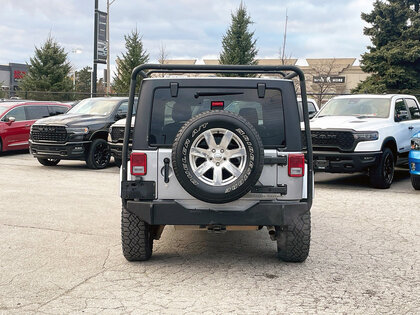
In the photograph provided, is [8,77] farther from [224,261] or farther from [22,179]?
[224,261]

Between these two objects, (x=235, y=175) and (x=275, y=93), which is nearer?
(x=235, y=175)

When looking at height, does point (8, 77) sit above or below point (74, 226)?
above

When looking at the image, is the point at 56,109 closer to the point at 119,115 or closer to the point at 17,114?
the point at 17,114

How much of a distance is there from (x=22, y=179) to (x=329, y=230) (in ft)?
22.8

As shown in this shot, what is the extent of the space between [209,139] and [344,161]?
240 inches

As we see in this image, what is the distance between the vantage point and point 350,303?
13.8ft

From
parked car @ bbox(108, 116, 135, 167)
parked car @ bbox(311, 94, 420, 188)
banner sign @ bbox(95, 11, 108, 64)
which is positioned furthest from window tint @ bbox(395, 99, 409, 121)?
banner sign @ bbox(95, 11, 108, 64)

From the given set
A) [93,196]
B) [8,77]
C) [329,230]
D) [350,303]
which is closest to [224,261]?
[350,303]

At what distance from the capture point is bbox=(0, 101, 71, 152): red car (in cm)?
1578

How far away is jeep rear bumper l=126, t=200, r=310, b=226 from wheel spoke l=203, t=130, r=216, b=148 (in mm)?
635

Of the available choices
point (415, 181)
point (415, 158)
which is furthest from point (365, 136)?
point (415, 181)

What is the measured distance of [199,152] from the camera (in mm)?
4535

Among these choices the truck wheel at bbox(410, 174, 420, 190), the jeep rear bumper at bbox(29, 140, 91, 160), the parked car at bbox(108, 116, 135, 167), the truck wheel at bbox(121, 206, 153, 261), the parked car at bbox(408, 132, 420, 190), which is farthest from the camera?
the jeep rear bumper at bbox(29, 140, 91, 160)

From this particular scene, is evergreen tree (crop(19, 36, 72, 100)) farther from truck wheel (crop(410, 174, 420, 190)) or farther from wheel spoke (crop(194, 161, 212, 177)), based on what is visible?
wheel spoke (crop(194, 161, 212, 177))
